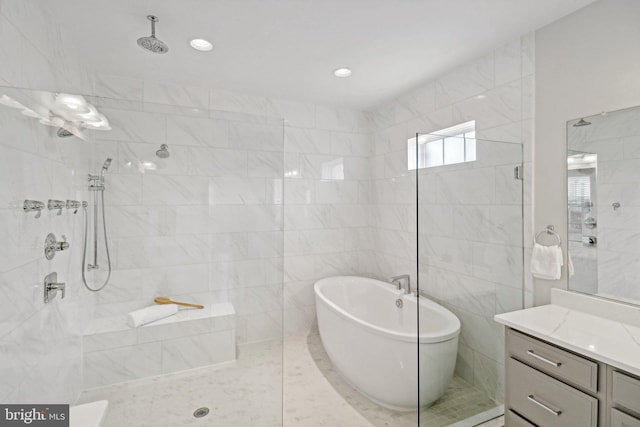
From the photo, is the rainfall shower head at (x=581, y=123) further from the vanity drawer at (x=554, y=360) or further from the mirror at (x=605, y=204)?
the vanity drawer at (x=554, y=360)

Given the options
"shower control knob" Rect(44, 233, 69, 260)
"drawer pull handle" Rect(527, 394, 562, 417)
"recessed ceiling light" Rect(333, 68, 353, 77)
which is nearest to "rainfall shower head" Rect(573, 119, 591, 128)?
"drawer pull handle" Rect(527, 394, 562, 417)

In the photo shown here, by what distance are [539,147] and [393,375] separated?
1863 millimetres

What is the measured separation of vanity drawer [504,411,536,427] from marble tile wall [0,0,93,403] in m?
2.46


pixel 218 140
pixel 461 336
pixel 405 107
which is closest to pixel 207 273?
pixel 218 140

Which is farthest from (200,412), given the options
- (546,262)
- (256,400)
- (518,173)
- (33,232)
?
(518,173)

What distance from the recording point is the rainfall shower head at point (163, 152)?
1.73m

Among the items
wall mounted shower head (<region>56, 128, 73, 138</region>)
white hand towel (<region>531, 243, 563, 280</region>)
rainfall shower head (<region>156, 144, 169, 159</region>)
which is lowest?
white hand towel (<region>531, 243, 563, 280</region>)

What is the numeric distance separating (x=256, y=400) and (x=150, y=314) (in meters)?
0.87

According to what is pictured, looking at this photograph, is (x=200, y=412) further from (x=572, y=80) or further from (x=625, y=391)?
(x=572, y=80)

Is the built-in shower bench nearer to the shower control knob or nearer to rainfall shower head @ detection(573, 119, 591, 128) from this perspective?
the shower control knob

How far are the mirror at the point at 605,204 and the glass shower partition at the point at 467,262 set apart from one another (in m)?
0.34

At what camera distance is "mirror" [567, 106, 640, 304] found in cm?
162

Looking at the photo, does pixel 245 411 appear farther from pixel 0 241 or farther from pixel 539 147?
pixel 539 147

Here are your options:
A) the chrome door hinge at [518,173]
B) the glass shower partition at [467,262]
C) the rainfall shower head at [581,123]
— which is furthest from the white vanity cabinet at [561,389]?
the rainfall shower head at [581,123]
